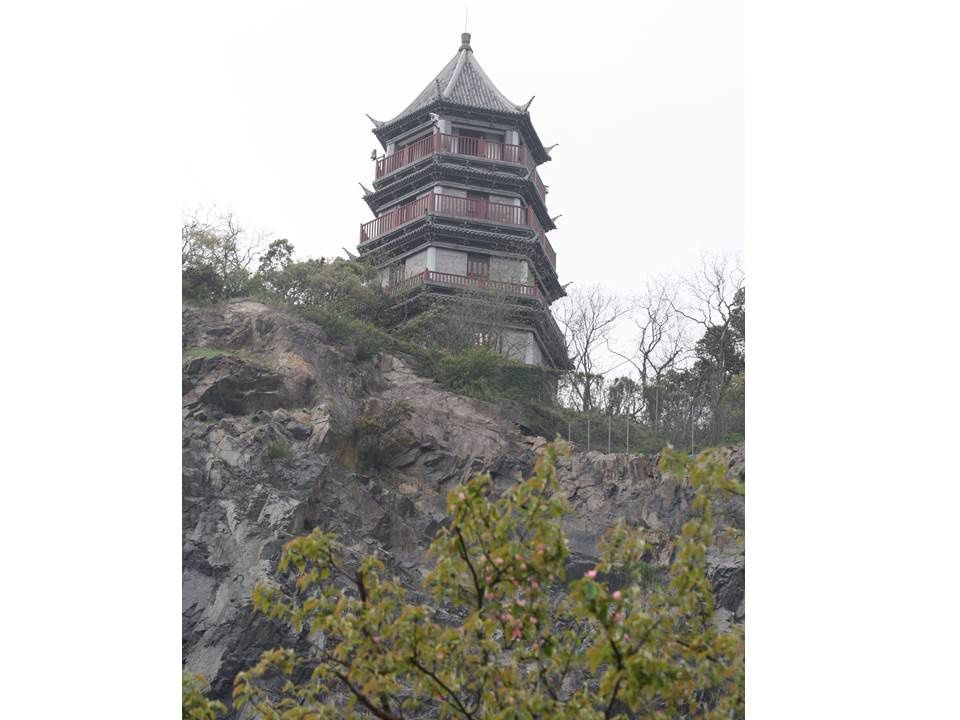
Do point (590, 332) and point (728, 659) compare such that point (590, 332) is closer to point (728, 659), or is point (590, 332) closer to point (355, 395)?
point (355, 395)

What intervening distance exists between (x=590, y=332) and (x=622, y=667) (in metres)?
3.57

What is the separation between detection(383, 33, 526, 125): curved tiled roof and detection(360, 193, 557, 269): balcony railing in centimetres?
95

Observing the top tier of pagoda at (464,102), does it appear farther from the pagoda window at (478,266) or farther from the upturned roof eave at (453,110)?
the pagoda window at (478,266)

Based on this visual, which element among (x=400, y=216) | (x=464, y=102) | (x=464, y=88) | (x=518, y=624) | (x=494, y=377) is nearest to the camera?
(x=518, y=624)

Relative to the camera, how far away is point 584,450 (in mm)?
6785

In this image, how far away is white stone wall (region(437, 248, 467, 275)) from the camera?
8.80m

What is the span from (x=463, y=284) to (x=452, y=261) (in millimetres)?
492

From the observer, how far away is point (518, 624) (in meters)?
4.46

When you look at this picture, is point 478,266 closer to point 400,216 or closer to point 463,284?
point 463,284

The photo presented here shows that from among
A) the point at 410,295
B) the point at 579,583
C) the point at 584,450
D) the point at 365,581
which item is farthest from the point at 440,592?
the point at 410,295

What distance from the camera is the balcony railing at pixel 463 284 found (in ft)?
27.8

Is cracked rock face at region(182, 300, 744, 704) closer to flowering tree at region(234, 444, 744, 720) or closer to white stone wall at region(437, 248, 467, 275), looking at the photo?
flowering tree at region(234, 444, 744, 720)

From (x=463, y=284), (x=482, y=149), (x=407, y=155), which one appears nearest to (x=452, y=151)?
(x=482, y=149)

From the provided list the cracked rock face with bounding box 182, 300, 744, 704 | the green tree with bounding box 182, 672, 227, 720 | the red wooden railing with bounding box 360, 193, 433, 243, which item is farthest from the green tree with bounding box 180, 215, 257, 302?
the green tree with bounding box 182, 672, 227, 720
